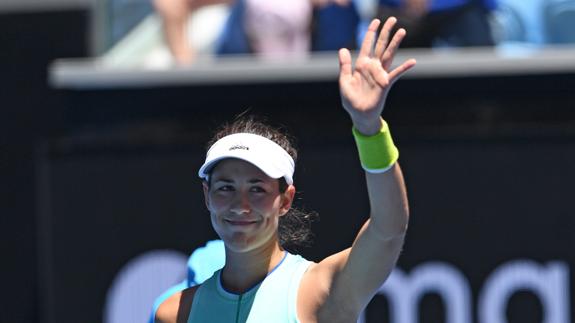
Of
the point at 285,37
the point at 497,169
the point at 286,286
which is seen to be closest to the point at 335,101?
the point at 285,37

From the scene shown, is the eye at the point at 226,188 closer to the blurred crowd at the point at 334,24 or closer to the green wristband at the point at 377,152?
the green wristband at the point at 377,152

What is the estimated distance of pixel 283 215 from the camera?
3035mm

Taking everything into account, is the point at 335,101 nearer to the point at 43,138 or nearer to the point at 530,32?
the point at 530,32

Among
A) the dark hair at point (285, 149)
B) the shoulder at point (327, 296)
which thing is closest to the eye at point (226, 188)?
the dark hair at point (285, 149)

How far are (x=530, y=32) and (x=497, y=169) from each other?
2.89 feet

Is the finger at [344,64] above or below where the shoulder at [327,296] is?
above

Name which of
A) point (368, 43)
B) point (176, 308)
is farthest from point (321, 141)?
point (368, 43)

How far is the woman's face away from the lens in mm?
2814

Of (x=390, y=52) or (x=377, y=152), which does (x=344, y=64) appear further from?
(x=377, y=152)

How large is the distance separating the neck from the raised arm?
198 mm

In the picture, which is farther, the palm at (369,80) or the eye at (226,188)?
the eye at (226,188)

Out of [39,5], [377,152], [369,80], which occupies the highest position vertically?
[39,5]

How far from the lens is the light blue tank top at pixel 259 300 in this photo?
2797 millimetres

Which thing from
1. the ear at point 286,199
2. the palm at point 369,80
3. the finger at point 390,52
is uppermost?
the finger at point 390,52
